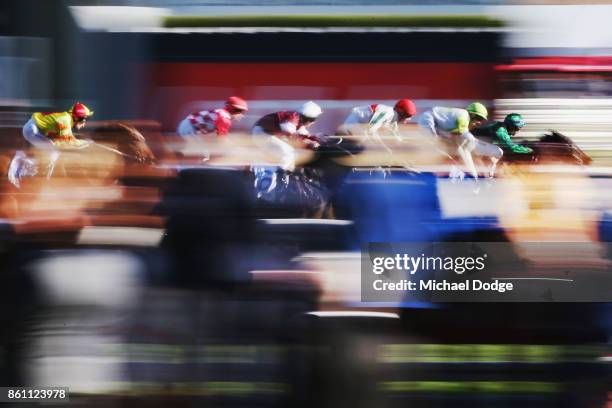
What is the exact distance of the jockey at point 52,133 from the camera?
11.3 ft

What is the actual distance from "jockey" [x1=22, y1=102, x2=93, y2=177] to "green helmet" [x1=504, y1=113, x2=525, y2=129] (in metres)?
1.70

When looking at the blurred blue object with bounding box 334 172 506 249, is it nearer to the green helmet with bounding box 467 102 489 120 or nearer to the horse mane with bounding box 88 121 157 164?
the green helmet with bounding box 467 102 489 120

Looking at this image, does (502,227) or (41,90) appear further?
(41,90)

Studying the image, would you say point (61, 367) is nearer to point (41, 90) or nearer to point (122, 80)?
point (41, 90)

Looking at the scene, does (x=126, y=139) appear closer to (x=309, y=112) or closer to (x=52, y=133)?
(x=52, y=133)

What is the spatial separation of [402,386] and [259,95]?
5738 mm

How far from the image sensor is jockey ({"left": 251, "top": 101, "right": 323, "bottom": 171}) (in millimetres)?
3440

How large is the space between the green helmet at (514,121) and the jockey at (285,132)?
0.83m

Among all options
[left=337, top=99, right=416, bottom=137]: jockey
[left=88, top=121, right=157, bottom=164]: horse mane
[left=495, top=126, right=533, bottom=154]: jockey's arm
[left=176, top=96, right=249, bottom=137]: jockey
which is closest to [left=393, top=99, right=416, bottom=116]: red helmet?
[left=337, top=99, right=416, bottom=137]: jockey

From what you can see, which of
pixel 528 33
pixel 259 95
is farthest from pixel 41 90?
pixel 528 33

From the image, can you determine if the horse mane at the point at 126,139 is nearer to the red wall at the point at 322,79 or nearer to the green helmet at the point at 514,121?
the green helmet at the point at 514,121

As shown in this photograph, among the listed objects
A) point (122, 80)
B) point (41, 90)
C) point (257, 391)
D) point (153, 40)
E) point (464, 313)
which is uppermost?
point (153, 40)

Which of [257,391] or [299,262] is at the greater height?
[299,262]

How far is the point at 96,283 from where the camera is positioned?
11.1 feet
